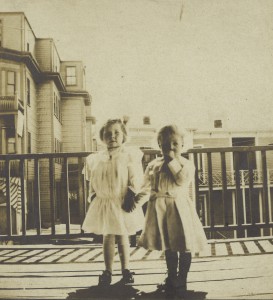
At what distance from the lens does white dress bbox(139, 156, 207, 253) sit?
1.13 m

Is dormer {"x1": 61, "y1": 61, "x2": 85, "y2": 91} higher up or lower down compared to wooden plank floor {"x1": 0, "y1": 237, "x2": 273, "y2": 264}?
higher up

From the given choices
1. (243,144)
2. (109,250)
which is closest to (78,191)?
(109,250)

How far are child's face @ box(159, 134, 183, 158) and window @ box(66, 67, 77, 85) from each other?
614 mm

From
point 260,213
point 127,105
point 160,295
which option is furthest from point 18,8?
point 260,213

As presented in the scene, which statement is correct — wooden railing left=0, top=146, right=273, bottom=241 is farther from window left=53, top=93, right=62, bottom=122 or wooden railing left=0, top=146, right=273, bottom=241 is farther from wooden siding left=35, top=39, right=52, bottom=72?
wooden siding left=35, top=39, right=52, bottom=72

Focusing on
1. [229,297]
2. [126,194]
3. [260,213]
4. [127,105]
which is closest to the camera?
[229,297]

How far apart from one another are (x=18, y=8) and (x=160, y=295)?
4.66ft

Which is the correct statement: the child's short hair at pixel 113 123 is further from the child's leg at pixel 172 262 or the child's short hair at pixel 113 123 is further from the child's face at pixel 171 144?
the child's leg at pixel 172 262

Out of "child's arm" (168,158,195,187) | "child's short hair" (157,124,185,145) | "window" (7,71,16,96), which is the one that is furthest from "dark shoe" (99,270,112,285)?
"window" (7,71,16,96)

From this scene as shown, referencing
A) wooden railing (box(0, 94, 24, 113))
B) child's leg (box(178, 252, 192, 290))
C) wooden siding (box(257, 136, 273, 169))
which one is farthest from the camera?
wooden siding (box(257, 136, 273, 169))

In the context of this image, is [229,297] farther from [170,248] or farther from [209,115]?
[209,115]

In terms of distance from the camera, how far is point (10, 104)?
1478 mm

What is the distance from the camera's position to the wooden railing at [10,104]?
145cm

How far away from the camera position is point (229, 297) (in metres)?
1.12
